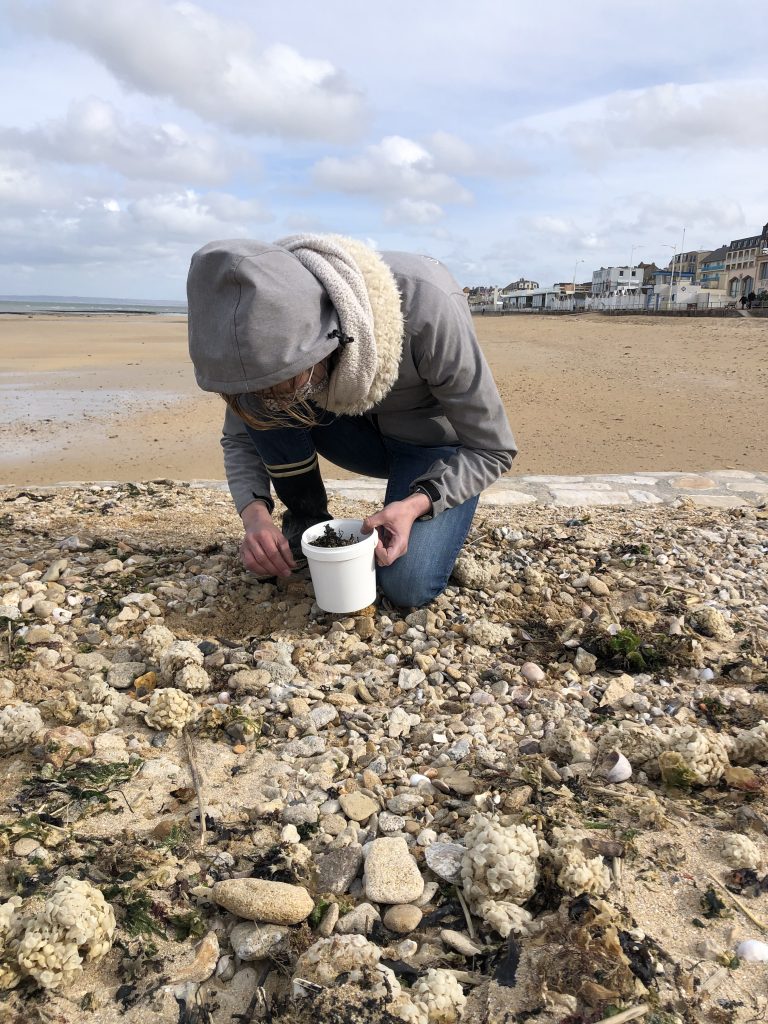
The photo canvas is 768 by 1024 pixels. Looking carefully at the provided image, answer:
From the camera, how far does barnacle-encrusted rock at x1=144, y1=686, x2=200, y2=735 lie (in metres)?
2.16

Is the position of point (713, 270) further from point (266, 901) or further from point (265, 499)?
point (266, 901)

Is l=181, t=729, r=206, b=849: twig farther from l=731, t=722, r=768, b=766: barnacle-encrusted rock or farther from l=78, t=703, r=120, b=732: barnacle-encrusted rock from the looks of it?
l=731, t=722, r=768, b=766: barnacle-encrusted rock

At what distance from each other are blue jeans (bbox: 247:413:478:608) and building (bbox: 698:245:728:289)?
7727 centimetres

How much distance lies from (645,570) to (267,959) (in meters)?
2.40

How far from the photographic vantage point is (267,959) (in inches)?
57.2

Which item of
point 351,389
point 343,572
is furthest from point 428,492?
point 351,389

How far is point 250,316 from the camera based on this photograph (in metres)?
2.00

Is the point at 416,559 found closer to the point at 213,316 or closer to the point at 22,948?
the point at 213,316

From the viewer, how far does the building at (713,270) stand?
72.7m

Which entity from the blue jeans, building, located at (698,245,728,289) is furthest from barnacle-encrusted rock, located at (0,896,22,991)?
building, located at (698,245,728,289)

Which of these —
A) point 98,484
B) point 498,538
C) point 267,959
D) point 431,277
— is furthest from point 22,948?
point 98,484

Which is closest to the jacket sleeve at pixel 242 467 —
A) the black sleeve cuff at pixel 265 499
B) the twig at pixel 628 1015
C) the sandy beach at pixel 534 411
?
the black sleeve cuff at pixel 265 499

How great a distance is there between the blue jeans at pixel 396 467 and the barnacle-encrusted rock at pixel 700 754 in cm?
113

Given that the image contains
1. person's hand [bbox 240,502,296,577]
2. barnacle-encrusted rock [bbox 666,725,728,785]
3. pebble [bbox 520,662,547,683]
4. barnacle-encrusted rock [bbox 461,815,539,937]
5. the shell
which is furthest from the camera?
person's hand [bbox 240,502,296,577]
